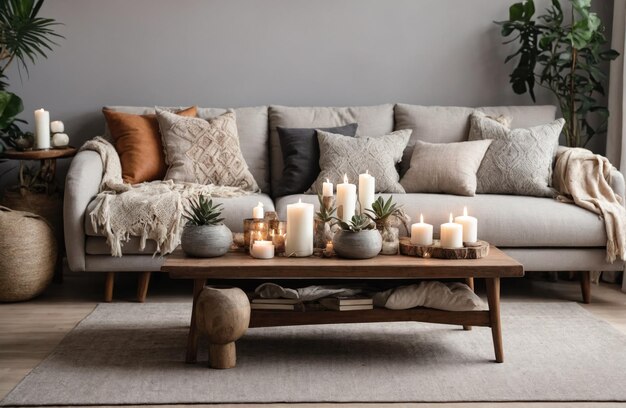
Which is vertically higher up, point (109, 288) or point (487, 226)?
point (487, 226)

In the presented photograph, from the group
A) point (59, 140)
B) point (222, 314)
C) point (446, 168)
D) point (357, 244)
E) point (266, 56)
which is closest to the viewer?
point (222, 314)

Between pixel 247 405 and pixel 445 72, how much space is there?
116 inches

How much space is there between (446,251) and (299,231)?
0.54m

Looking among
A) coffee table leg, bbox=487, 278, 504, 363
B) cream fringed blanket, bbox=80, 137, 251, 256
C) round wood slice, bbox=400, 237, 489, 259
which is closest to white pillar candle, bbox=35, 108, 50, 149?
cream fringed blanket, bbox=80, 137, 251, 256

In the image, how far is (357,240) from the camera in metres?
2.91

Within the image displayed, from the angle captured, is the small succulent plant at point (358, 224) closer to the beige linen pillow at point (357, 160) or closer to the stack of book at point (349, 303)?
the stack of book at point (349, 303)

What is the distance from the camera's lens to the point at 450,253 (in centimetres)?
295

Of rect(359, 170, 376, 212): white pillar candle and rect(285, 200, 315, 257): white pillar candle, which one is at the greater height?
rect(359, 170, 376, 212): white pillar candle

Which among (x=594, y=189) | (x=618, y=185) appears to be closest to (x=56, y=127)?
(x=594, y=189)

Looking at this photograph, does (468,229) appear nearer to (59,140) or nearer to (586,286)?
(586,286)

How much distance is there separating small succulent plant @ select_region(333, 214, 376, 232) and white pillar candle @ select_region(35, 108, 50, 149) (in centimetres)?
206

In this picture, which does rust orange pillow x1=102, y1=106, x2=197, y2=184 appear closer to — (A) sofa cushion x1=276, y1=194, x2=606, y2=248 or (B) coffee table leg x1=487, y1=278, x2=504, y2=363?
(A) sofa cushion x1=276, y1=194, x2=606, y2=248

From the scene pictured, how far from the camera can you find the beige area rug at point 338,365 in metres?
2.62

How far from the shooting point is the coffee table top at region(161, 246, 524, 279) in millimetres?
2809
